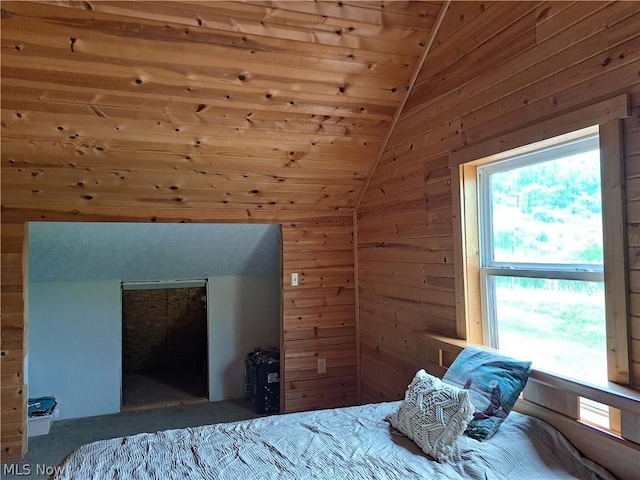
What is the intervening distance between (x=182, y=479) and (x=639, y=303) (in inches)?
69.5

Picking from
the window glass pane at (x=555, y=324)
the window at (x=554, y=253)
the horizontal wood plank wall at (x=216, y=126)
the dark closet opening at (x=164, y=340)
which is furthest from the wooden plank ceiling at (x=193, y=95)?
the dark closet opening at (x=164, y=340)

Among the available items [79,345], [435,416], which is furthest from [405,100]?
[79,345]

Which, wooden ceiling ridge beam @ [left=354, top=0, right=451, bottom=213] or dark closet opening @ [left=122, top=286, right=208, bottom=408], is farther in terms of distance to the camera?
dark closet opening @ [left=122, top=286, right=208, bottom=408]

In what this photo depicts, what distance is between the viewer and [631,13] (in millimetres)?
1501

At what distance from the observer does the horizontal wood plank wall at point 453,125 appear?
5.13 ft

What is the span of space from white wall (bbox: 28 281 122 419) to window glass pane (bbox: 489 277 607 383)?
10.8 feet

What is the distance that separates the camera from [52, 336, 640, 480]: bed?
60.1 inches

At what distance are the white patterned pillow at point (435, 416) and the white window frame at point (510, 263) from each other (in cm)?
60

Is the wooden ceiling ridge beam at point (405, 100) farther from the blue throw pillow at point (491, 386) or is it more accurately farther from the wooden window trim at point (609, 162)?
the blue throw pillow at point (491, 386)

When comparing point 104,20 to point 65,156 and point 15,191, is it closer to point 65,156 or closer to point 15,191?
point 65,156

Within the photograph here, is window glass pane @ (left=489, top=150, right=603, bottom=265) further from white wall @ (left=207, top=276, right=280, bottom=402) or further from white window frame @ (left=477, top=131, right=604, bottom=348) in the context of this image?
white wall @ (left=207, top=276, right=280, bottom=402)

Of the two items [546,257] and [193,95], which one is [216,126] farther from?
[546,257]

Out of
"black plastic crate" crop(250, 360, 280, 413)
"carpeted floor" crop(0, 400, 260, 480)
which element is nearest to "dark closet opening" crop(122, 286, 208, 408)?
"carpeted floor" crop(0, 400, 260, 480)

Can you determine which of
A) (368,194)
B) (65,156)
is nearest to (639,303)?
(368,194)
